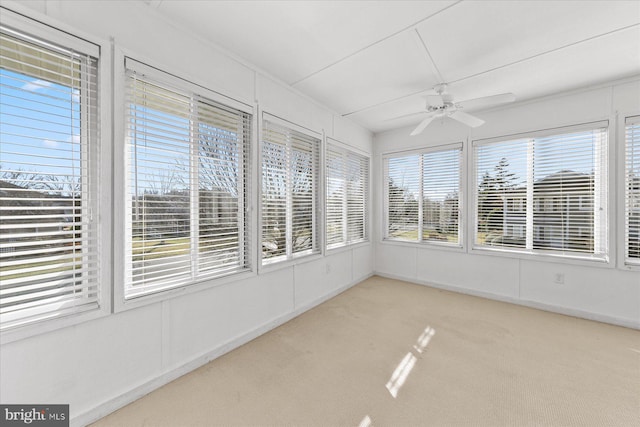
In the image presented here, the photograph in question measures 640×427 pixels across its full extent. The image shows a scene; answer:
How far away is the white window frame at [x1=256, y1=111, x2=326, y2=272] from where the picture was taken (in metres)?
2.63

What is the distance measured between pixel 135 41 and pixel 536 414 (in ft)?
12.1

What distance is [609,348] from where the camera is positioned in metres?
2.42

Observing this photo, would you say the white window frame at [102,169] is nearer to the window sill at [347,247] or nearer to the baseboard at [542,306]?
the window sill at [347,247]

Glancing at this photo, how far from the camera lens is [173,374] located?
1955mm

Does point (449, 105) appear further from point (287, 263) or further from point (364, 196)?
point (287, 263)

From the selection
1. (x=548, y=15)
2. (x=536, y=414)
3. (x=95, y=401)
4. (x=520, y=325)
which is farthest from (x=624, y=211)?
(x=95, y=401)

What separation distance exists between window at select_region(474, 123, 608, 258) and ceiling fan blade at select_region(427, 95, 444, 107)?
168 cm

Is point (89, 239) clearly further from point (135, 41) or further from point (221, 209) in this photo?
point (135, 41)

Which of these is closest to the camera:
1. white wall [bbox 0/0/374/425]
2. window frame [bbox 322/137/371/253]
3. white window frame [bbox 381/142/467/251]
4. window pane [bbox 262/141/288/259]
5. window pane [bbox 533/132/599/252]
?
white wall [bbox 0/0/374/425]

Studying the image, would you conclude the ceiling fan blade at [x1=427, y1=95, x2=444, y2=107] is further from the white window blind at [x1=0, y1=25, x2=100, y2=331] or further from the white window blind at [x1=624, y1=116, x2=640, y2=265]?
the white window blind at [x1=0, y1=25, x2=100, y2=331]

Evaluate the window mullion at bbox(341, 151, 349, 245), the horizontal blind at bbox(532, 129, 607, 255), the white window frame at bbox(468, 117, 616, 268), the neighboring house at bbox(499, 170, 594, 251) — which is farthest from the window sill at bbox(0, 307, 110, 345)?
the horizontal blind at bbox(532, 129, 607, 255)

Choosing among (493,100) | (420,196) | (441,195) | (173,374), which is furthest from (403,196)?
(173,374)

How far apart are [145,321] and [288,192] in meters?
1.85

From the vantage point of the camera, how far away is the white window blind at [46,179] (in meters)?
1.35
